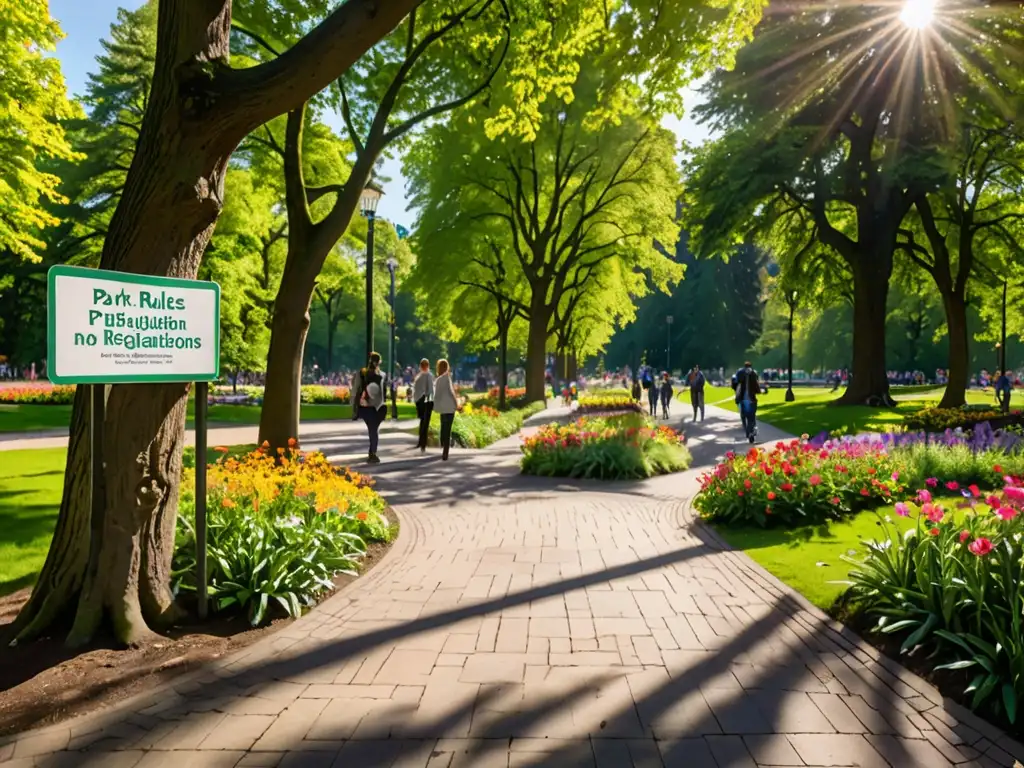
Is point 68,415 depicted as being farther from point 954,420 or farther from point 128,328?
point 954,420

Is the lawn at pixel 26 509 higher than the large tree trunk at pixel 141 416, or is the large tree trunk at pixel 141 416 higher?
the large tree trunk at pixel 141 416

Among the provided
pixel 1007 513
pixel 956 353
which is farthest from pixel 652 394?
pixel 1007 513

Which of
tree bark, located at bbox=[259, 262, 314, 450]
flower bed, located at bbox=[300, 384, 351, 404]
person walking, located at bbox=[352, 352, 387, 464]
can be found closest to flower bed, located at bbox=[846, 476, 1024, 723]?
tree bark, located at bbox=[259, 262, 314, 450]

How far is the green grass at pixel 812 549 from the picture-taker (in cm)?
547

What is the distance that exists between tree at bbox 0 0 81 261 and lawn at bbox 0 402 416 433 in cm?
515

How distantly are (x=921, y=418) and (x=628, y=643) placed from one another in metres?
14.2

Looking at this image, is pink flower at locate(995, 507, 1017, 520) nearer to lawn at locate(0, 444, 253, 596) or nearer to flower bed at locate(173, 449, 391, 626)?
flower bed at locate(173, 449, 391, 626)

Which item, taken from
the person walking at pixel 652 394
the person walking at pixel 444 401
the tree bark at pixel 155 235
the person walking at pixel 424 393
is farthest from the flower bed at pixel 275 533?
the person walking at pixel 652 394

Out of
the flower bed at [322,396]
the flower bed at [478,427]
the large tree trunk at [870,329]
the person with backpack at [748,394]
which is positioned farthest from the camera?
the flower bed at [322,396]

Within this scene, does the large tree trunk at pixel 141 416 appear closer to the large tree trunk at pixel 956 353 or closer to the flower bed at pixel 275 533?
the flower bed at pixel 275 533

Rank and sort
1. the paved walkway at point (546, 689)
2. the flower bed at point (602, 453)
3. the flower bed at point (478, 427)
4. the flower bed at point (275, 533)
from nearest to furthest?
the paved walkway at point (546, 689)
the flower bed at point (275, 533)
the flower bed at point (602, 453)
the flower bed at point (478, 427)

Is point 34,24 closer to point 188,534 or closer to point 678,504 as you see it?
point 188,534

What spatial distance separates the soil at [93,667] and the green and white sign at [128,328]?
5.16ft

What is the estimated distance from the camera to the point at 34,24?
14.6 m
